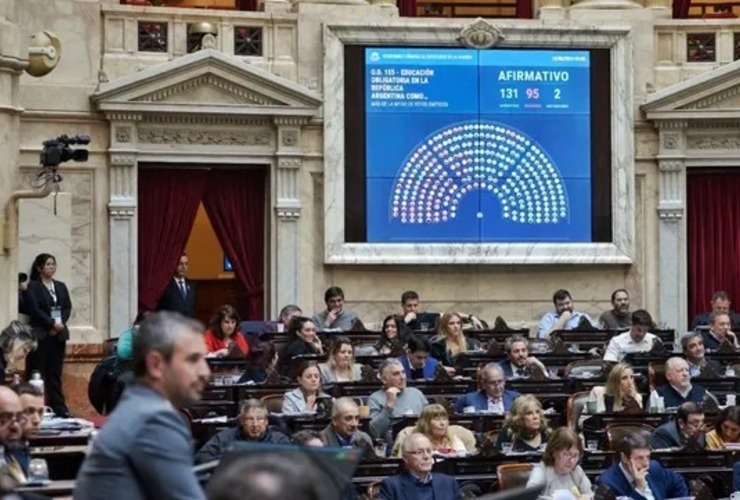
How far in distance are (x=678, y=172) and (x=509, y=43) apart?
2.62m

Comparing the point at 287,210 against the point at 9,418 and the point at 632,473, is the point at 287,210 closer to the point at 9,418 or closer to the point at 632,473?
the point at 632,473

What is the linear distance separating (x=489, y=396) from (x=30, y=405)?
557cm

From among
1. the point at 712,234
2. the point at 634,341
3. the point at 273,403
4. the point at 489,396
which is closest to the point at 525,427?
the point at 489,396

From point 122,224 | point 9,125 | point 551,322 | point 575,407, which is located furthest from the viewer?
point 122,224

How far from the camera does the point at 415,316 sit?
1994cm

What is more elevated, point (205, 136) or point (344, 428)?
point (205, 136)

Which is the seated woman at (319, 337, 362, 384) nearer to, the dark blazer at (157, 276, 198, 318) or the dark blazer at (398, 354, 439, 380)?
the dark blazer at (398, 354, 439, 380)

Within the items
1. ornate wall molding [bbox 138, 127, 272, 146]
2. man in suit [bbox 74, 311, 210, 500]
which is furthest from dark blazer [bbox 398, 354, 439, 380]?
man in suit [bbox 74, 311, 210, 500]

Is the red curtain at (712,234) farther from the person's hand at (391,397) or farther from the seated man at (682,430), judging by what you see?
the seated man at (682,430)

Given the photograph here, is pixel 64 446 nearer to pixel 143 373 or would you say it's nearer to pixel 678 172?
pixel 143 373

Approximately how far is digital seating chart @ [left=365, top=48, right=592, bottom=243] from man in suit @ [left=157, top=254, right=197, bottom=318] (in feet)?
7.50

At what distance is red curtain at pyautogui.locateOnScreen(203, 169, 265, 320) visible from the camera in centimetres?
2184

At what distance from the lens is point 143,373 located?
446 cm

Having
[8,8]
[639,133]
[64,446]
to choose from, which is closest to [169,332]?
[64,446]
